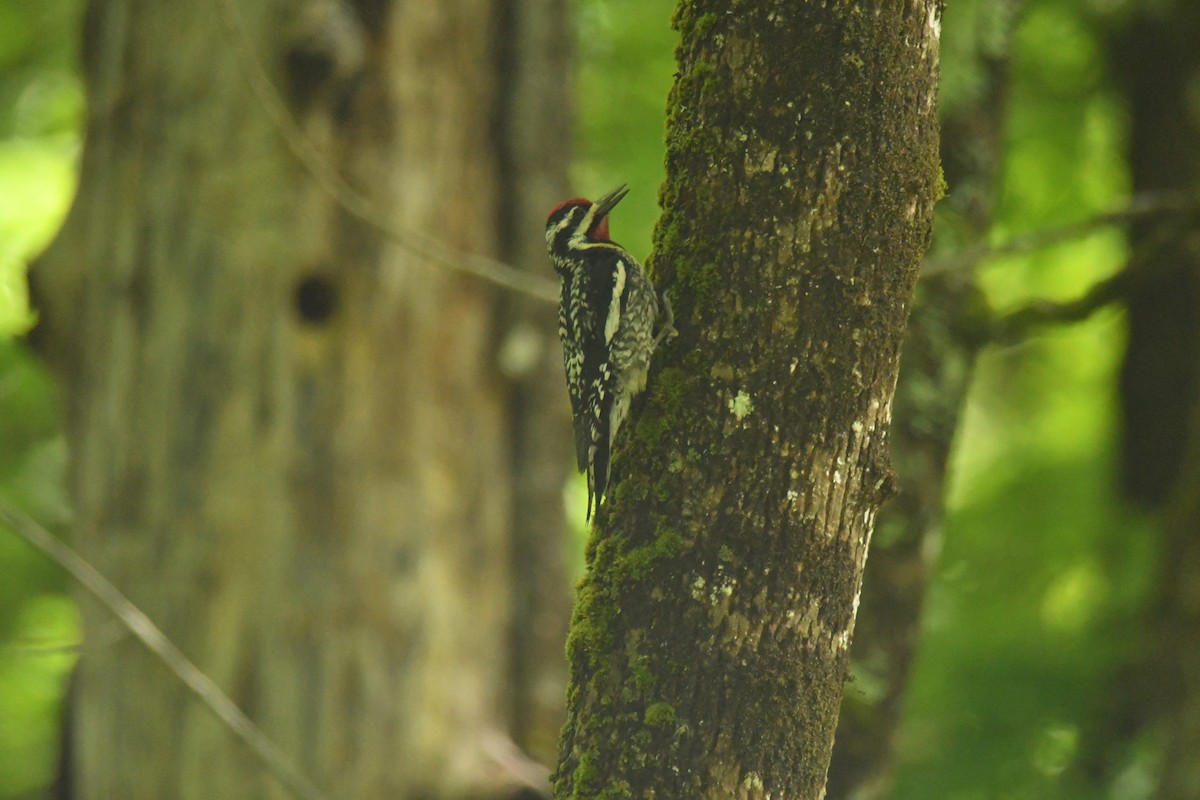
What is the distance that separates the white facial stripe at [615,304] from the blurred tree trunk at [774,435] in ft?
3.84

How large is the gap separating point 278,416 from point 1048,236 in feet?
9.50

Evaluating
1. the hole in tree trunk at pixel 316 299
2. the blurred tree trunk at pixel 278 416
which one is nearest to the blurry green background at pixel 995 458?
the blurred tree trunk at pixel 278 416

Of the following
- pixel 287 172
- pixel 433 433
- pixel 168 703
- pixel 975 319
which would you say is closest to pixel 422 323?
pixel 433 433

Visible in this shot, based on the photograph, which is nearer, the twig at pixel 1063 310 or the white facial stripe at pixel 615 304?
the white facial stripe at pixel 615 304

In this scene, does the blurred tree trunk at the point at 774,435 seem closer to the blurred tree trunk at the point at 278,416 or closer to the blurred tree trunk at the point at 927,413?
the blurred tree trunk at the point at 927,413

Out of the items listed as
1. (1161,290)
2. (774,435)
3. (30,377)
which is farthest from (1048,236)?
(30,377)

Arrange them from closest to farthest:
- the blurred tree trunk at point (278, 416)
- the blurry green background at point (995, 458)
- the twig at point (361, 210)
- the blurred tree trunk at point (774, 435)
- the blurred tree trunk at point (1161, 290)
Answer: the blurred tree trunk at point (774, 435)
the twig at point (361, 210)
the blurred tree trunk at point (278, 416)
the blurry green background at point (995, 458)
the blurred tree trunk at point (1161, 290)

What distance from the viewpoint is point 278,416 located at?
191 inches

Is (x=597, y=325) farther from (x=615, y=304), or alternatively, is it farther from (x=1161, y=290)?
(x=1161, y=290)

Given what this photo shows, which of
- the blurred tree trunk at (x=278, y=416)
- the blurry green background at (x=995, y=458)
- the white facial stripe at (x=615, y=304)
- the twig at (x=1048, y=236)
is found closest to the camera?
the white facial stripe at (x=615, y=304)

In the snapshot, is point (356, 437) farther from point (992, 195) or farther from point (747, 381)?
point (747, 381)

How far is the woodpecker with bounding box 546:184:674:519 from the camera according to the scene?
2.73 meters

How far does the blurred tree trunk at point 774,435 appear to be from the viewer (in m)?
1.82

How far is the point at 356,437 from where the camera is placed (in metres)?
4.94
